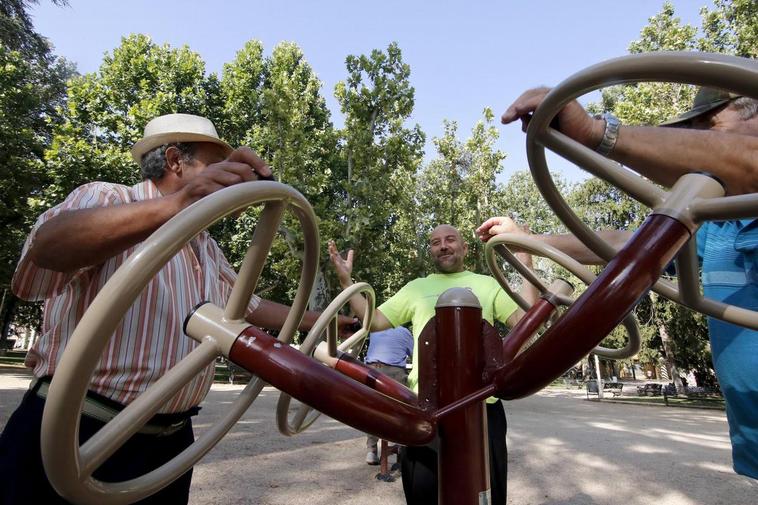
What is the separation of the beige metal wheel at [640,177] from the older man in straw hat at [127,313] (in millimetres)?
711

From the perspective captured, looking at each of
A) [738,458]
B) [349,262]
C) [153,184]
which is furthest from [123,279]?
[349,262]

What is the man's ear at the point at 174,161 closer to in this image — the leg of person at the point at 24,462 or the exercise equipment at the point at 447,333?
the leg of person at the point at 24,462

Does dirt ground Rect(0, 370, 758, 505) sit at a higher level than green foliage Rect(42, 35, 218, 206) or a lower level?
lower

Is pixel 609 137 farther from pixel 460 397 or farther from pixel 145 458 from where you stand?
pixel 145 458

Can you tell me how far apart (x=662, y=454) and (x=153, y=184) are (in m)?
7.23

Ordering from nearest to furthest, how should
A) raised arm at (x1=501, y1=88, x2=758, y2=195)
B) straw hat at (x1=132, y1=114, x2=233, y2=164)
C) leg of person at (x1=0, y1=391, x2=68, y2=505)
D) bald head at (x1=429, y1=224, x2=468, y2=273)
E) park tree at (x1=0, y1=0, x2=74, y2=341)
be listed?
raised arm at (x1=501, y1=88, x2=758, y2=195)
leg of person at (x1=0, y1=391, x2=68, y2=505)
straw hat at (x1=132, y1=114, x2=233, y2=164)
bald head at (x1=429, y1=224, x2=468, y2=273)
park tree at (x1=0, y1=0, x2=74, y2=341)

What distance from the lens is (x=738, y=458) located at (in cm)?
140

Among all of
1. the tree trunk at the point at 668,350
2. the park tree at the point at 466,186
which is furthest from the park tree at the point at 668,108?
the park tree at the point at 466,186

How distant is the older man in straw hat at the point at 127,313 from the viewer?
113 centimetres

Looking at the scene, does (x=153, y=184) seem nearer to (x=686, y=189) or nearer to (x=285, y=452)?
(x=686, y=189)

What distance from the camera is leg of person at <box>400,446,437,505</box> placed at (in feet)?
7.96

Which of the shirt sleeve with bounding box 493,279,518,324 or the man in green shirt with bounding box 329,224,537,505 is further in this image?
the shirt sleeve with bounding box 493,279,518,324

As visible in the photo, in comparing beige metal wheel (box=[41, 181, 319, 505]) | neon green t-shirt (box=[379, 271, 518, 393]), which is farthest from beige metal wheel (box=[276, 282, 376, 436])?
neon green t-shirt (box=[379, 271, 518, 393])

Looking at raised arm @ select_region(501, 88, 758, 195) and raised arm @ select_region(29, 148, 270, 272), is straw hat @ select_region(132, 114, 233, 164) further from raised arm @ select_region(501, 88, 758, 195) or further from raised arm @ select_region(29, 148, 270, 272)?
raised arm @ select_region(501, 88, 758, 195)
